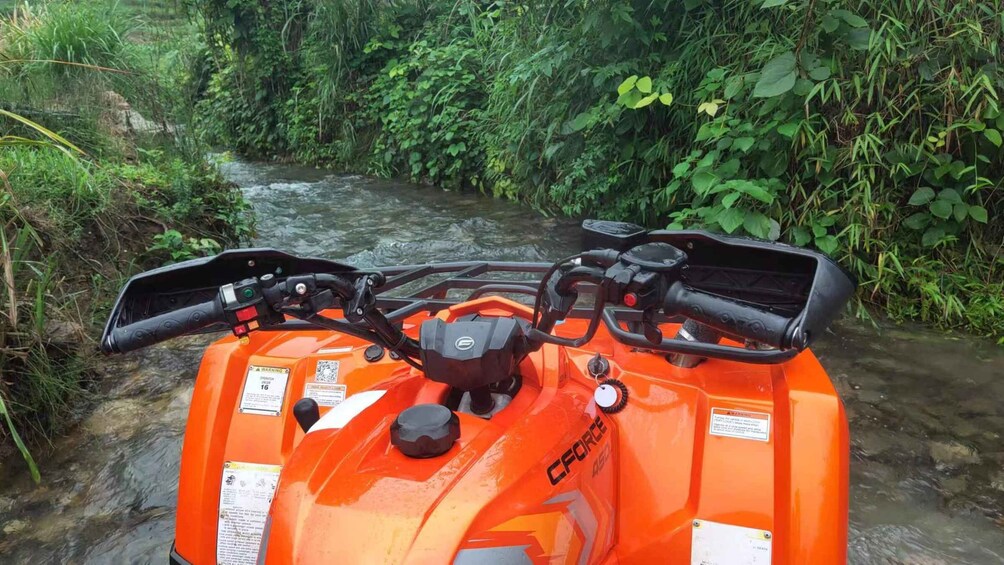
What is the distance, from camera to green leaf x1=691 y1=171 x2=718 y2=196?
3688 mm

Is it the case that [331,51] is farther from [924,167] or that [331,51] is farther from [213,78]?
[924,167]

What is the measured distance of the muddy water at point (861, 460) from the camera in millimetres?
2350

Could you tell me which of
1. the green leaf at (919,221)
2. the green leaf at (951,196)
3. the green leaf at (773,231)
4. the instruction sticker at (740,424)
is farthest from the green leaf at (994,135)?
the instruction sticker at (740,424)

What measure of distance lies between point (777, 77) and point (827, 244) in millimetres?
934

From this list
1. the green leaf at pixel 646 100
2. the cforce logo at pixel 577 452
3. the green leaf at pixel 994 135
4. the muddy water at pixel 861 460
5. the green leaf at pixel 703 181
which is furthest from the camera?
the green leaf at pixel 646 100

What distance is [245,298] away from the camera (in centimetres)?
122

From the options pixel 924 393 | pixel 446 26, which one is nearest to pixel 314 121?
pixel 446 26

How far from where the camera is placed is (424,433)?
1.04 meters

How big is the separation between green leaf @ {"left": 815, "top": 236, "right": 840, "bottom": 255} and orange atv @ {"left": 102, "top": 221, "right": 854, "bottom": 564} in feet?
7.52

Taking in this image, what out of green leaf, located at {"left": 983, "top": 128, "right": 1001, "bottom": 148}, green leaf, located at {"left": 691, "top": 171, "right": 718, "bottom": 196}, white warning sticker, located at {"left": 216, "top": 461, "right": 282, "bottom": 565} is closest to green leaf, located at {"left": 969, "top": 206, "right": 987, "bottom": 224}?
green leaf, located at {"left": 983, "top": 128, "right": 1001, "bottom": 148}

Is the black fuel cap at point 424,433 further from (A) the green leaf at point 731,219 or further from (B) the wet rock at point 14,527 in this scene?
(A) the green leaf at point 731,219

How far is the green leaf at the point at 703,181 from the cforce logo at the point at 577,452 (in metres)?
2.57

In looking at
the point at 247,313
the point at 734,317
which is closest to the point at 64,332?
the point at 247,313

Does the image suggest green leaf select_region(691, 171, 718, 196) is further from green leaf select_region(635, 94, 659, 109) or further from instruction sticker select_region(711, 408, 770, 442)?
instruction sticker select_region(711, 408, 770, 442)
